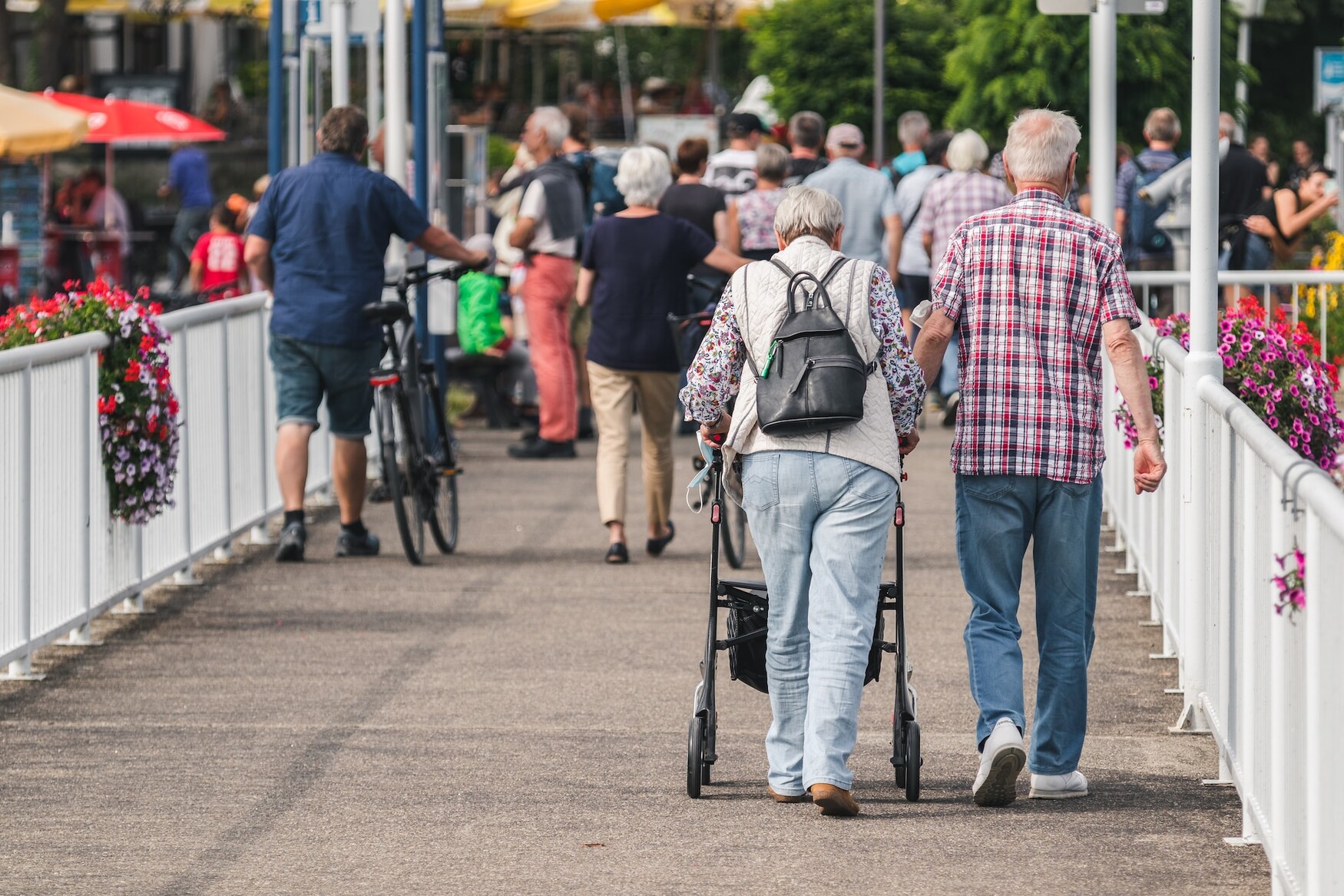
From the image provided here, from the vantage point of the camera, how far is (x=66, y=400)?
26.5 feet

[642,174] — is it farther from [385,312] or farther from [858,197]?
[858,197]

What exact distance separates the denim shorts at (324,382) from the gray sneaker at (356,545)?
19.0 inches

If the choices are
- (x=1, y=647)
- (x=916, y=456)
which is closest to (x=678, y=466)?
(x=916, y=456)

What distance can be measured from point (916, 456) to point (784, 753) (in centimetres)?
837

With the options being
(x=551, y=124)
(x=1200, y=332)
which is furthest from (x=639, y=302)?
(x=551, y=124)

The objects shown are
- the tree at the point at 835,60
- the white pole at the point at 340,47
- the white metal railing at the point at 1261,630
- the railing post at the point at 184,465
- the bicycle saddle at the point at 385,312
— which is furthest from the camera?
the tree at the point at 835,60

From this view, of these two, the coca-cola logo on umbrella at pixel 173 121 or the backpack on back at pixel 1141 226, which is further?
the coca-cola logo on umbrella at pixel 173 121

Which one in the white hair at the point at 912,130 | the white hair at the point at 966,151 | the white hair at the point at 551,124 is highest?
the white hair at the point at 912,130

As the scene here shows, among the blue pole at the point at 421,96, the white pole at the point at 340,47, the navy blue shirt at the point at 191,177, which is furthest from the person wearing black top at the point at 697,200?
the navy blue shirt at the point at 191,177

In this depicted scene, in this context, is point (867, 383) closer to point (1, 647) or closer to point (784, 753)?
point (784, 753)

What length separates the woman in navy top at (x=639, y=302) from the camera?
32.7 ft

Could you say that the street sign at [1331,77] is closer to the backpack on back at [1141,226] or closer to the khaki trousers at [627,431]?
the backpack on back at [1141,226]

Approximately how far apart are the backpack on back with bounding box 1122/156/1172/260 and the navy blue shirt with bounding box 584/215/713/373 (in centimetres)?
642

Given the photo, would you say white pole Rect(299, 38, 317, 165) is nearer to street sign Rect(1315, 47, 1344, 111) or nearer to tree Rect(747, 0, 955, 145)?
street sign Rect(1315, 47, 1344, 111)
